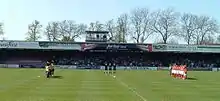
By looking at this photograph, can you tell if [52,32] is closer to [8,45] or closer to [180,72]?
[8,45]

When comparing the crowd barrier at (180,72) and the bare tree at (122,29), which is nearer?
the crowd barrier at (180,72)

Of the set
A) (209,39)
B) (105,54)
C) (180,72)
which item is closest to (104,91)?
(180,72)

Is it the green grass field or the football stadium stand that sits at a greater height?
the football stadium stand

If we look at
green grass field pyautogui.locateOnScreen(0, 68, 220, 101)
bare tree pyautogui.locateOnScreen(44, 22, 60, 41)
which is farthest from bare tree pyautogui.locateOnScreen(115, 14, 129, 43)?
green grass field pyautogui.locateOnScreen(0, 68, 220, 101)

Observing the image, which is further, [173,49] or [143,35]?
[143,35]

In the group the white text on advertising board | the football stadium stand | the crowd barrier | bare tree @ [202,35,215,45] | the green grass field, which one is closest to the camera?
the green grass field

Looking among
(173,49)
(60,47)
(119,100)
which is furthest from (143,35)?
(119,100)

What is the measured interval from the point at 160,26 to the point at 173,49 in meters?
30.6

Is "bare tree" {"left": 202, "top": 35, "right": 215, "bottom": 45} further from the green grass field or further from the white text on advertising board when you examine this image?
the green grass field

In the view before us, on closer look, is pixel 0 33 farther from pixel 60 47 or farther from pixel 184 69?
pixel 184 69

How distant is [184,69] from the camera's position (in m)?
44.8

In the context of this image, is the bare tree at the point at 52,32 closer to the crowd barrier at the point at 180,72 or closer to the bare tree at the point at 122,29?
the bare tree at the point at 122,29

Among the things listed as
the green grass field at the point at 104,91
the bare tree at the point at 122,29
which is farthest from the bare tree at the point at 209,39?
the green grass field at the point at 104,91

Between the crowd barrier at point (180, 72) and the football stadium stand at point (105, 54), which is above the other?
the football stadium stand at point (105, 54)
